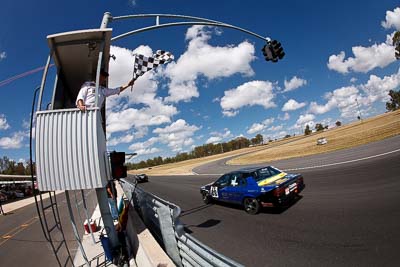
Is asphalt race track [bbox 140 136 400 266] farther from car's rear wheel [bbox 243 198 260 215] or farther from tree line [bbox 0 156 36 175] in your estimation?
tree line [bbox 0 156 36 175]

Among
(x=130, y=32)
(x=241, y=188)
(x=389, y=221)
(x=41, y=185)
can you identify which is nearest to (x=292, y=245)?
(x=389, y=221)

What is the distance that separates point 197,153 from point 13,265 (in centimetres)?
17802

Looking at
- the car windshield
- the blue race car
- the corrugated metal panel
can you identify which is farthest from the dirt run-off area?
the corrugated metal panel

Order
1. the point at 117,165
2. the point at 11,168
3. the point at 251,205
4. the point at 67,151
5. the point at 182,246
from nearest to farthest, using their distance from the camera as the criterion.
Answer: the point at 182,246 < the point at 67,151 < the point at 117,165 < the point at 251,205 < the point at 11,168

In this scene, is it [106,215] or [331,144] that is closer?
[106,215]

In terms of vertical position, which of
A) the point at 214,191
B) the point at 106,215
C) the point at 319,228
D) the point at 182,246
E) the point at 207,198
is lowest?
the point at 319,228

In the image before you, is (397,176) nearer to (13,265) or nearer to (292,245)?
(292,245)

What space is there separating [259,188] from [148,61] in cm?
524

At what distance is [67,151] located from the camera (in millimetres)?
4164

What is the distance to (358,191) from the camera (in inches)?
350

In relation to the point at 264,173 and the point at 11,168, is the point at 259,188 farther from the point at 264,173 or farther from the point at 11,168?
the point at 11,168

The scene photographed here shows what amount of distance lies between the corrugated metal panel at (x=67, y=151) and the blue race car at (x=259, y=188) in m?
5.50

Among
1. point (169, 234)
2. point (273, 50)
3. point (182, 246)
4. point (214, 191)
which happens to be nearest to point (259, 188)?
point (214, 191)

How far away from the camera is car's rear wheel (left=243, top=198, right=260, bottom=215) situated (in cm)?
855
